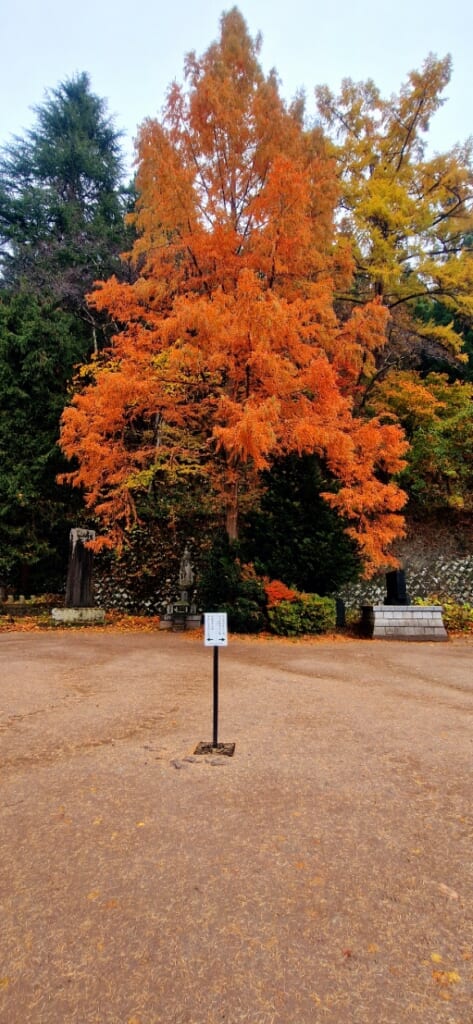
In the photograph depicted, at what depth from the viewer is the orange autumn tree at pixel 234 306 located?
9078 millimetres

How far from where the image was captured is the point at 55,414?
14.6 m

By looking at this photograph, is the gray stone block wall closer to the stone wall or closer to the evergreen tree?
the stone wall

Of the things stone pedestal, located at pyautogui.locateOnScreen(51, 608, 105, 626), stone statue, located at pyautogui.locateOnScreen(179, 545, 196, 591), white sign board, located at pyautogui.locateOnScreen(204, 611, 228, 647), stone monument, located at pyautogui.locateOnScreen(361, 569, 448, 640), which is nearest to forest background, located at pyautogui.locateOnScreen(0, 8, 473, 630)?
stone statue, located at pyautogui.locateOnScreen(179, 545, 196, 591)

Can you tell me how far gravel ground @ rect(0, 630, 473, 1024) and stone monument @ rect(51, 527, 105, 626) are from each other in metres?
7.28

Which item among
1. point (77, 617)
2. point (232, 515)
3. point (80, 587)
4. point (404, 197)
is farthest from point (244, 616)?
point (404, 197)

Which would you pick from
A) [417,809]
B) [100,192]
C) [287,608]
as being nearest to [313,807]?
[417,809]

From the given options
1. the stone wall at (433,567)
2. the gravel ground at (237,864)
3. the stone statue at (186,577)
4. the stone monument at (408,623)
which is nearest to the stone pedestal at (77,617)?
the stone statue at (186,577)

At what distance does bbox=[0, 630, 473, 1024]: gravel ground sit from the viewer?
65.3 inches

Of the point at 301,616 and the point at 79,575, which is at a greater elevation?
the point at 79,575

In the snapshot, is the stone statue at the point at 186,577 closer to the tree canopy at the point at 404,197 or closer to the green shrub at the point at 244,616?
the green shrub at the point at 244,616

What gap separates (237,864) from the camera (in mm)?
2330

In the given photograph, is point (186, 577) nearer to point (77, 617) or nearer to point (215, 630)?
point (77, 617)

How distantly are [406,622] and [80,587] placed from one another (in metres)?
7.34

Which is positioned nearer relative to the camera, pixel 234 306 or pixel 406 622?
pixel 234 306
